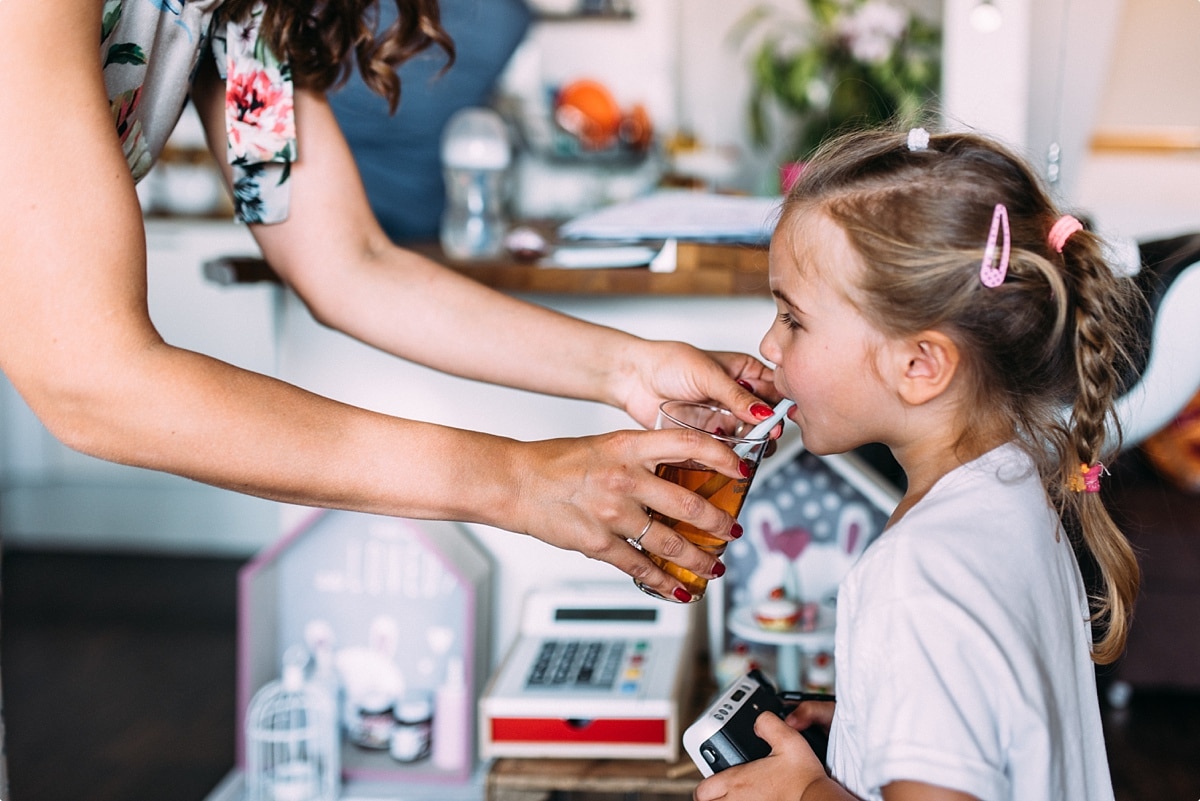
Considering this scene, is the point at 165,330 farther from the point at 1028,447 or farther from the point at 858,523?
the point at 1028,447

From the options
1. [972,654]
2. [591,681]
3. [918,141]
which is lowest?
[591,681]

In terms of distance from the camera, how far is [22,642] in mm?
2840

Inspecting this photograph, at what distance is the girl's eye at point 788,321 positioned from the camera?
103cm

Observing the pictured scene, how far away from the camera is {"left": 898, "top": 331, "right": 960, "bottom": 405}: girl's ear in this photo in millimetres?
958

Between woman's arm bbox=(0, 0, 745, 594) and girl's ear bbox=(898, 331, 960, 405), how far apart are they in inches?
6.7

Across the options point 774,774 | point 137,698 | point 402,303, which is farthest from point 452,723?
point 137,698

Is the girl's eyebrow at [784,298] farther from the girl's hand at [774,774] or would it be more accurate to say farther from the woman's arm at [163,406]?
the girl's hand at [774,774]

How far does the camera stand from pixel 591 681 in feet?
4.95

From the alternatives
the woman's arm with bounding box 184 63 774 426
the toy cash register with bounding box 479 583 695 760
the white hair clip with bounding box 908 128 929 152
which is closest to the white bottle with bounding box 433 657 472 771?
the toy cash register with bounding box 479 583 695 760

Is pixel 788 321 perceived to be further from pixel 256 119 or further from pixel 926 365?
pixel 256 119

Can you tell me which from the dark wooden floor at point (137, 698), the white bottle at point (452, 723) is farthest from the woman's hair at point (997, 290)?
the dark wooden floor at point (137, 698)

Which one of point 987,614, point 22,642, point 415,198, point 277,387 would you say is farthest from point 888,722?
point 22,642

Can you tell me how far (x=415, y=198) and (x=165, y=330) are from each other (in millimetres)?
1460

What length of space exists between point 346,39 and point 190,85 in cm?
18
